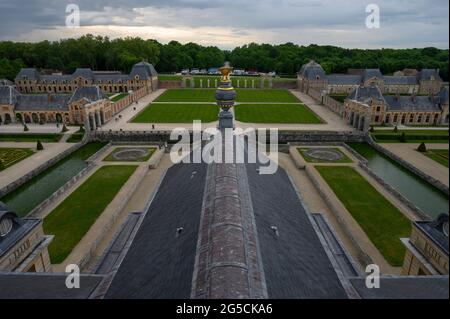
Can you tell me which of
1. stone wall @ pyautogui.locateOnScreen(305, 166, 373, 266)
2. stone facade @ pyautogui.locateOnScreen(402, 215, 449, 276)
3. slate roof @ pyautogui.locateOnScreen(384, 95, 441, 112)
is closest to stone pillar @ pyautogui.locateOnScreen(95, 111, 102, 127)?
stone wall @ pyautogui.locateOnScreen(305, 166, 373, 266)

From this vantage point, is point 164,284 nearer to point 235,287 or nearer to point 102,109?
point 235,287

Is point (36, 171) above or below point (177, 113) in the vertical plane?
below

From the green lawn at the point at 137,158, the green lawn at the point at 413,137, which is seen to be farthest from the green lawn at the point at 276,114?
the green lawn at the point at 137,158

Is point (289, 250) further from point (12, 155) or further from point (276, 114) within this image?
point (276, 114)

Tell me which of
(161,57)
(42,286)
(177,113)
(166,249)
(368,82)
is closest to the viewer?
(166,249)

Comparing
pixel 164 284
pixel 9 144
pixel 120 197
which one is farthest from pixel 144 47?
pixel 164 284

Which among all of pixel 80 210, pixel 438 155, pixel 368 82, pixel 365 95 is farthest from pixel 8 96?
pixel 368 82
